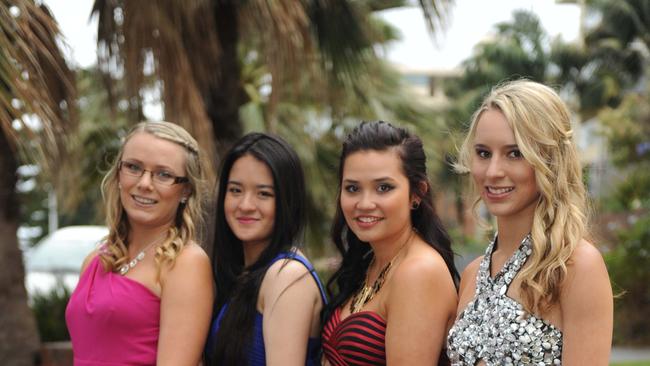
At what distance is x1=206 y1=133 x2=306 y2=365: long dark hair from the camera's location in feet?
11.4

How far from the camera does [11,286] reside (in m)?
7.24

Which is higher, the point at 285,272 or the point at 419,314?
the point at 285,272

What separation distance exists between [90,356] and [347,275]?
104cm

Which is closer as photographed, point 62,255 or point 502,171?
point 502,171

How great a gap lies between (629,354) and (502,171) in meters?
8.55

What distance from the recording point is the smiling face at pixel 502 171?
279 cm

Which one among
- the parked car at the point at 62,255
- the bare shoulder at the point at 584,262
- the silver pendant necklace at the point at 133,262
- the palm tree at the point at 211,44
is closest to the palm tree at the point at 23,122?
the palm tree at the point at 211,44

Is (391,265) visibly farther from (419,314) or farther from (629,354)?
(629,354)

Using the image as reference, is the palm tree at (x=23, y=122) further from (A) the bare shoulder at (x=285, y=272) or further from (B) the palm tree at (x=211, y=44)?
(A) the bare shoulder at (x=285, y=272)

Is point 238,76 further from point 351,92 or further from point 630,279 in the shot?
point 630,279

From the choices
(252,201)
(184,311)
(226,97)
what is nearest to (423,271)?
(252,201)

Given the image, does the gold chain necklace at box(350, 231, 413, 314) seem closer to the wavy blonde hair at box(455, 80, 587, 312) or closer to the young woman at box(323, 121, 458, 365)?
the young woman at box(323, 121, 458, 365)

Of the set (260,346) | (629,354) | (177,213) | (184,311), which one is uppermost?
(177,213)

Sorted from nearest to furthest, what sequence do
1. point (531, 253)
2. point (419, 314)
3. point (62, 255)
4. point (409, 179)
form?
point (531, 253)
point (419, 314)
point (409, 179)
point (62, 255)
